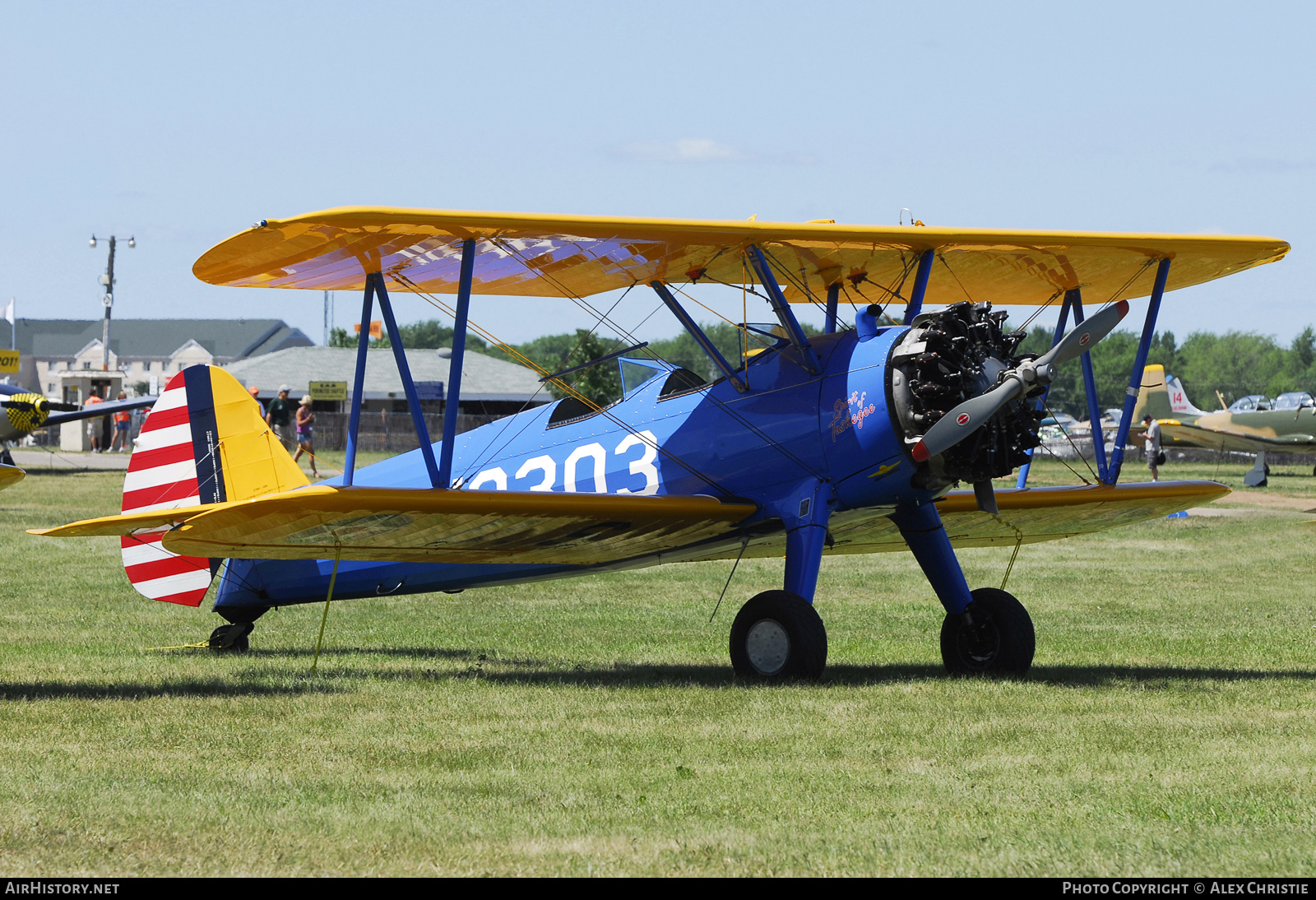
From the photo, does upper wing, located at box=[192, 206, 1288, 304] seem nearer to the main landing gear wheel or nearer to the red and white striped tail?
the red and white striped tail

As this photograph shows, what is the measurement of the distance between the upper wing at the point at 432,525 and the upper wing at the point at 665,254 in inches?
61.8

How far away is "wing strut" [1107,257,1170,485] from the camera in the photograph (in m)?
9.91

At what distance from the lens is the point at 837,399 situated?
8750 mm

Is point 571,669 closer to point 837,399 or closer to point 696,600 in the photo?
point 837,399

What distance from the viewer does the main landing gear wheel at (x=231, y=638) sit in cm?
1078

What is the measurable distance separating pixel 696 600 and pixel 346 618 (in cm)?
372

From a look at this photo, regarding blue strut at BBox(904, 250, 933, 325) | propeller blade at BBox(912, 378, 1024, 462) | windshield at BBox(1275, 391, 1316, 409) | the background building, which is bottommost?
the background building

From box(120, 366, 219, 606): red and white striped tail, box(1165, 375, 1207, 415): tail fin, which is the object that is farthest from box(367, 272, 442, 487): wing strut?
box(1165, 375, 1207, 415): tail fin

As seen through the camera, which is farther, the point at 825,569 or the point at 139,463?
the point at 825,569

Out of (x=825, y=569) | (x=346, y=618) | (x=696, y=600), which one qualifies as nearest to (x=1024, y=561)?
(x=825, y=569)

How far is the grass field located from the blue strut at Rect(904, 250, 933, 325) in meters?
2.37

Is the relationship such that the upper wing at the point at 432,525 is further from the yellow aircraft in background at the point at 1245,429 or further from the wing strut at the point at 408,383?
the yellow aircraft in background at the point at 1245,429

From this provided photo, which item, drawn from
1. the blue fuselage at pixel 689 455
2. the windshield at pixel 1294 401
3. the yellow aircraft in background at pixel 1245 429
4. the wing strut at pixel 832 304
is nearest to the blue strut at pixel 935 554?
the blue fuselage at pixel 689 455

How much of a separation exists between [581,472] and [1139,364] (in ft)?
13.9
